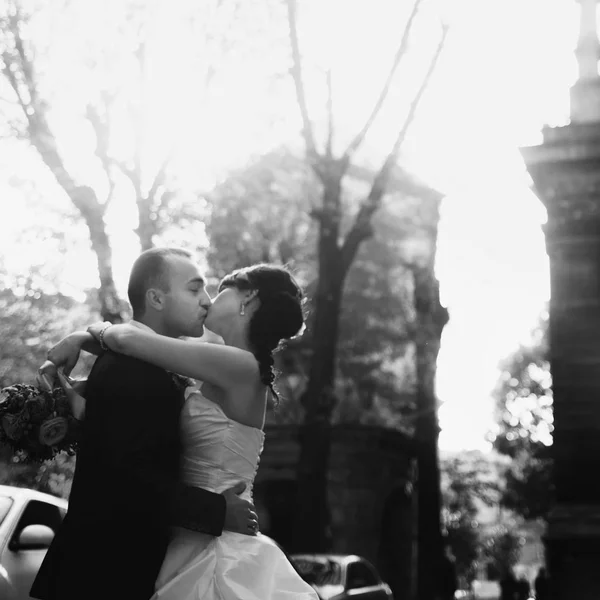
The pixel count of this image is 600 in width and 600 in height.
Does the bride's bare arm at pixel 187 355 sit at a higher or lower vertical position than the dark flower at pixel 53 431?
higher

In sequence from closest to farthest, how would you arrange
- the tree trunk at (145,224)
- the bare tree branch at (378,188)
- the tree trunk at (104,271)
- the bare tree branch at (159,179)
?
the tree trunk at (104,271), the tree trunk at (145,224), the bare tree branch at (378,188), the bare tree branch at (159,179)

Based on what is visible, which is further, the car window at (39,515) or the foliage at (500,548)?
the foliage at (500,548)

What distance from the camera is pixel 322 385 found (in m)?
22.5

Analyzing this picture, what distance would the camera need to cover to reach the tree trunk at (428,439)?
31.5 meters

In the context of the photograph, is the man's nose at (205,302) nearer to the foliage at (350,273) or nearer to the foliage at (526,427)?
the foliage at (350,273)

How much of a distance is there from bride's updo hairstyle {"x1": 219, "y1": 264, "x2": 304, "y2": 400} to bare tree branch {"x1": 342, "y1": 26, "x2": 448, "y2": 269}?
18.0 meters

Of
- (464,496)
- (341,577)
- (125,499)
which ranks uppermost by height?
(464,496)

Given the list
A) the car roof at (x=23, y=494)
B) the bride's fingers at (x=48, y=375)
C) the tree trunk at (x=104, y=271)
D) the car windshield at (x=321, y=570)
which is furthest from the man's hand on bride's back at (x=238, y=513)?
the tree trunk at (x=104, y=271)

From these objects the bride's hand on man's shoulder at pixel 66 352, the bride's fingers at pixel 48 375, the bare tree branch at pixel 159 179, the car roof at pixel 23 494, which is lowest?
the bride's fingers at pixel 48 375

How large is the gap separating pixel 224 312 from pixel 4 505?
6939mm

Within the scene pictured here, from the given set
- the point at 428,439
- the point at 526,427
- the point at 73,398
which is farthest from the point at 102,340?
the point at 526,427

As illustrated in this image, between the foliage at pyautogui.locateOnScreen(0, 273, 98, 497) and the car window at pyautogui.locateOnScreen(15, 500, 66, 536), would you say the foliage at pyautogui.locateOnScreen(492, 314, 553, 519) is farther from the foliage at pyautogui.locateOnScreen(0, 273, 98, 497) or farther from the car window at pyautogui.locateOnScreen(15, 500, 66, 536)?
the car window at pyautogui.locateOnScreen(15, 500, 66, 536)

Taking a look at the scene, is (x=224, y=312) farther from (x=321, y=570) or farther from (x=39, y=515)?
(x=321, y=570)

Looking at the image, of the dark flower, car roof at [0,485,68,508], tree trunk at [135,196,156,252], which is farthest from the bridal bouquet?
tree trunk at [135,196,156,252]
